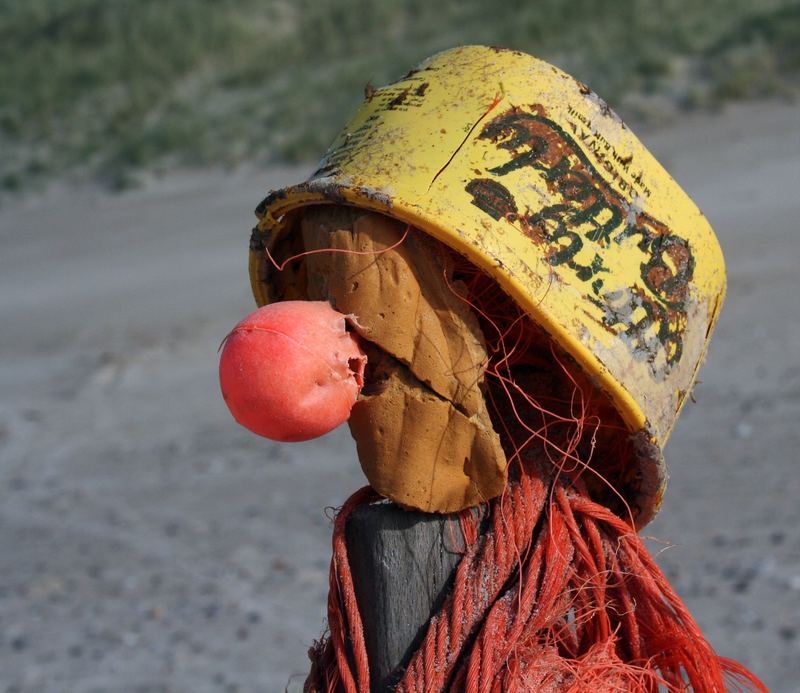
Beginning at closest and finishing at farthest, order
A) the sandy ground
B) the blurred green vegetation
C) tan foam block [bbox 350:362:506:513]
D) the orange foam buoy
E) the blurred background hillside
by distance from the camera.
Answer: the orange foam buoy
tan foam block [bbox 350:362:506:513]
the sandy ground
the blurred background hillside
the blurred green vegetation

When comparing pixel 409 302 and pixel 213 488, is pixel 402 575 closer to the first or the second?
pixel 409 302

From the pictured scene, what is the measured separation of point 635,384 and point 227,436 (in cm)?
538

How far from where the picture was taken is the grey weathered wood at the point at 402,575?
2070mm

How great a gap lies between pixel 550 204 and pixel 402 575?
0.71 metres

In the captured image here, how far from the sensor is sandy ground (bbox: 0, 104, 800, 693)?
4785mm

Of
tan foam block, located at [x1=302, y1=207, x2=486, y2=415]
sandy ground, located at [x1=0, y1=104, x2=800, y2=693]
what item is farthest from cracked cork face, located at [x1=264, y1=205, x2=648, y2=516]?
sandy ground, located at [x1=0, y1=104, x2=800, y2=693]

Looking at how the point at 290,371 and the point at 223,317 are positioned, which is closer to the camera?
the point at 290,371

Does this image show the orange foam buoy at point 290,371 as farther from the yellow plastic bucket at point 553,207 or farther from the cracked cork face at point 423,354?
the yellow plastic bucket at point 553,207

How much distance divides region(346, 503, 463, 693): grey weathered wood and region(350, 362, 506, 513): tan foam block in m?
0.06

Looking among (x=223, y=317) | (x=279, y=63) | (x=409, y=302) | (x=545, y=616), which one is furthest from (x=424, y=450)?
(x=279, y=63)

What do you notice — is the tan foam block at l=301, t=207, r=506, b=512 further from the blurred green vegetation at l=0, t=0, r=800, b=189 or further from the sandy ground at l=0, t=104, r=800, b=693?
the blurred green vegetation at l=0, t=0, r=800, b=189

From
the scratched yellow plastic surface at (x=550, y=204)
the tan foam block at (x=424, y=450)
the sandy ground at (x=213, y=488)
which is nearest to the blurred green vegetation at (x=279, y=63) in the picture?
the sandy ground at (x=213, y=488)

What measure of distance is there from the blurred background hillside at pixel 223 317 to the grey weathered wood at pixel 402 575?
1.74 metres

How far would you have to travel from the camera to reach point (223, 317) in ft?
30.2
